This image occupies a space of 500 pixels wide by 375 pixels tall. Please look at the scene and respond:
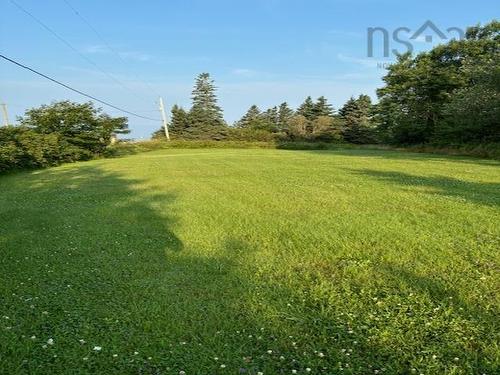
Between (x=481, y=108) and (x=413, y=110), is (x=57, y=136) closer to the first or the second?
(x=481, y=108)

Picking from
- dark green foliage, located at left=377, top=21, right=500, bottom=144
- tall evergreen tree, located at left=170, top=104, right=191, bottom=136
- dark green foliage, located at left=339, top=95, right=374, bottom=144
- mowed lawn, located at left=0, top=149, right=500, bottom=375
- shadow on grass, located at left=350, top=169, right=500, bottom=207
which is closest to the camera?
mowed lawn, located at left=0, top=149, right=500, bottom=375

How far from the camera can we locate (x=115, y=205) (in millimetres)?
9023

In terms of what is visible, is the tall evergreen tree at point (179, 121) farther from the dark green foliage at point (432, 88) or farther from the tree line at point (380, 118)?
the dark green foliage at point (432, 88)

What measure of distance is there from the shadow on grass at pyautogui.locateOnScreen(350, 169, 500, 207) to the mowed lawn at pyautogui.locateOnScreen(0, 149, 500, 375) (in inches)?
11.7

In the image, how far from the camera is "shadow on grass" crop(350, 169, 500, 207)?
8352 mm

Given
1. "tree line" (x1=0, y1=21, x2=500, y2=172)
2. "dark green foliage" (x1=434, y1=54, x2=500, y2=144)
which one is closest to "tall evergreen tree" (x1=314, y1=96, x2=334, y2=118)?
"tree line" (x1=0, y1=21, x2=500, y2=172)

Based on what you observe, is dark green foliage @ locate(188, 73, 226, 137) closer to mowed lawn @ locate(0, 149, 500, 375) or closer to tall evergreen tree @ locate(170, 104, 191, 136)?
tall evergreen tree @ locate(170, 104, 191, 136)

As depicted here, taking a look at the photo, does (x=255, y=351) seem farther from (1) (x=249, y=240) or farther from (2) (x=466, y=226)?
(2) (x=466, y=226)

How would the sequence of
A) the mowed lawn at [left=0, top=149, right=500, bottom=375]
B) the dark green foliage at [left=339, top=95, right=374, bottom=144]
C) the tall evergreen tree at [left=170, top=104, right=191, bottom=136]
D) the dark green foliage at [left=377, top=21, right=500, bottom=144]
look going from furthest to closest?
the tall evergreen tree at [left=170, top=104, right=191, bottom=136]
the dark green foliage at [left=339, top=95, right=374, bottom=144]
the dark green foliage at [left=377, top=21, right=500, bottom=144]
the mowed lawn at [left=0, top=149, right=500, bottom=375]

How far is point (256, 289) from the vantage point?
4.05 meters

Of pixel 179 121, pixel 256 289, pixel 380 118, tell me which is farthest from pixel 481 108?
pixel 179 121

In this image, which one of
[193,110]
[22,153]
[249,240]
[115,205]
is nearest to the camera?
[249,240]


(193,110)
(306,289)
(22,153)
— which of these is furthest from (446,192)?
(193,110)

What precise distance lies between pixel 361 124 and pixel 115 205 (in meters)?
51.5
